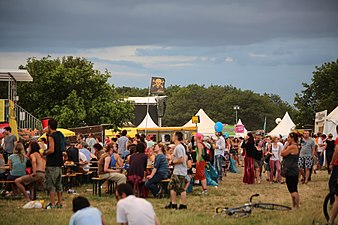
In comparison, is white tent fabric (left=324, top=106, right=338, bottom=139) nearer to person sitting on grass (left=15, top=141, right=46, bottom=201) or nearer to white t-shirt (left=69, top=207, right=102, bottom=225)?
person sitting on grass (left=15, top=141, right=46, bottom=201)

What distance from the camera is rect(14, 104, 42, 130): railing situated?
37.2 meters

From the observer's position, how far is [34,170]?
692 inches

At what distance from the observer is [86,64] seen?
61.3 m

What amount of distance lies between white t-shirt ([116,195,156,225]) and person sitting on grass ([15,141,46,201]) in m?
8.04

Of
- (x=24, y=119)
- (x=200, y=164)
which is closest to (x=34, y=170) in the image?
(x=200, y=164)

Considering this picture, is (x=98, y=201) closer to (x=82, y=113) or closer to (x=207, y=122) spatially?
(x=82, y=113)

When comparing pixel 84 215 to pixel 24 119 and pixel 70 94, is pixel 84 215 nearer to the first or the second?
pixel 24 119

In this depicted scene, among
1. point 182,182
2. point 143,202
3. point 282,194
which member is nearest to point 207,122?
point 282,194

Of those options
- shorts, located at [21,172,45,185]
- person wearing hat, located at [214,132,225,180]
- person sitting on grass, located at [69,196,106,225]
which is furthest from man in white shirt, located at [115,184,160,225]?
person wearing hat, located at [214,132,225,180]

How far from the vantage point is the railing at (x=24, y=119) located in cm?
3721

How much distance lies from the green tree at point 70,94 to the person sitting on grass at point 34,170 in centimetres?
3525

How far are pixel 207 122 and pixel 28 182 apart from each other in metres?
51.5

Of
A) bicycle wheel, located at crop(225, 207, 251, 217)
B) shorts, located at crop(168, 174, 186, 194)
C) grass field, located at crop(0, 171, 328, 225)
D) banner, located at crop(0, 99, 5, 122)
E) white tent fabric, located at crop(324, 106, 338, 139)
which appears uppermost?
banner, located at crop(0, 99, 5, 122)

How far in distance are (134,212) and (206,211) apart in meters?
7.11
